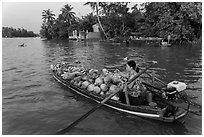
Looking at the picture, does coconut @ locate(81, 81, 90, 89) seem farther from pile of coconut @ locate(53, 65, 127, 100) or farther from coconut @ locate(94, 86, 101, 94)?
coconut @ locate(94, 86, 101, 94)

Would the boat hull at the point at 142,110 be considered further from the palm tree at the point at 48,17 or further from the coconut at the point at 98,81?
the palm tree at the point at 48,17

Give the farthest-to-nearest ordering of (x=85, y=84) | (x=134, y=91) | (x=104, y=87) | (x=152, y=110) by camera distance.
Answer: (x=85, y=84) → (x=104, y=87) → (x=134, y=91) → (x=152, y=110)

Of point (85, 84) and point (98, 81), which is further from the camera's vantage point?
point (85, 84)

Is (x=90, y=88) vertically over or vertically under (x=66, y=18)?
under

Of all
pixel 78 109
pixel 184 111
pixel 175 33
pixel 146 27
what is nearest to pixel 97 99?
pixel 78 109

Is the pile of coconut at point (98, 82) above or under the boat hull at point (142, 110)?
above

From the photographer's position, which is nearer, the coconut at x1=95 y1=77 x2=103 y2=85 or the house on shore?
the coconut at x1=95 y1=77 x2=103 y2=85

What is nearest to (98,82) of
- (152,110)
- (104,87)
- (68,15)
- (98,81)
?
(98,81)

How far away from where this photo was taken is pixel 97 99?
8664mm

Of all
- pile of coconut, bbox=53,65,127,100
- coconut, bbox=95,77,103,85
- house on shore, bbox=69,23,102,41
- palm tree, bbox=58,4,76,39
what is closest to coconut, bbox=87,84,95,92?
pile of coconut, bbox=53,65,127,100

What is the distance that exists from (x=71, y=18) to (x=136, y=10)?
25854 mm

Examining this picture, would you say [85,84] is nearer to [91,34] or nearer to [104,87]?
[104,87]

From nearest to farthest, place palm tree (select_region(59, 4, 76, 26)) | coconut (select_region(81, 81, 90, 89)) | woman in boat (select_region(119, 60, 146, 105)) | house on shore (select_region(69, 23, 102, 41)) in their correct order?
woman in boat (select_region(119, 60, 146, 105)) < coconut (select_region(81, 81, 90, 89)) < house on shore (select_region(69, 23, 102, 41)) < palm tree (select_region(59, 4, 76, 26))

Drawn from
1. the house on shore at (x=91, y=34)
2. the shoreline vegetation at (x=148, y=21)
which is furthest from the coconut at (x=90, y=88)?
the house on shore at (x=91, y=34)
